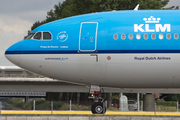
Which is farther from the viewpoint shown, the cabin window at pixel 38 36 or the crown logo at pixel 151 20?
the cabin window at pixel 38 36

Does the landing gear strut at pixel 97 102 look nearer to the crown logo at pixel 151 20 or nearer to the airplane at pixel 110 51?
the airplane at pixel 110 51

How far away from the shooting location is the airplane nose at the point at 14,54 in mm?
17453

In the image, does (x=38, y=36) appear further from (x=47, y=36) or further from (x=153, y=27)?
(x=153, y=27)

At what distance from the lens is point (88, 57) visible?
55.4 ft

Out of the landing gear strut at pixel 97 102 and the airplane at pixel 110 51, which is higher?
the airplane at pixel 110 51

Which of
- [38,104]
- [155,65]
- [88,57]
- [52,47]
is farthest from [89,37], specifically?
[38,104]

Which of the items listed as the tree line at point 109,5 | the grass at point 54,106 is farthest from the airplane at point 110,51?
the tree line at point 109,5

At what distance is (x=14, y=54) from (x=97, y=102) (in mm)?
5756

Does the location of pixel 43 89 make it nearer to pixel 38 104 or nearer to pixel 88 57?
pixel 38 104

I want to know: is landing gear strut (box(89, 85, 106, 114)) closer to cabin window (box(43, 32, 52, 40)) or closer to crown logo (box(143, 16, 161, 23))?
cabin window (box(43, 32, 52, 40))

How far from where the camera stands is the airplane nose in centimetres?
1745

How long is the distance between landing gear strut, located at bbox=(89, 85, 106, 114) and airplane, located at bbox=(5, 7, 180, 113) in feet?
0.20

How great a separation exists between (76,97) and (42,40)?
111 feet

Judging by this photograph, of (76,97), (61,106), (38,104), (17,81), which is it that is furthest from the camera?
(76,97)
